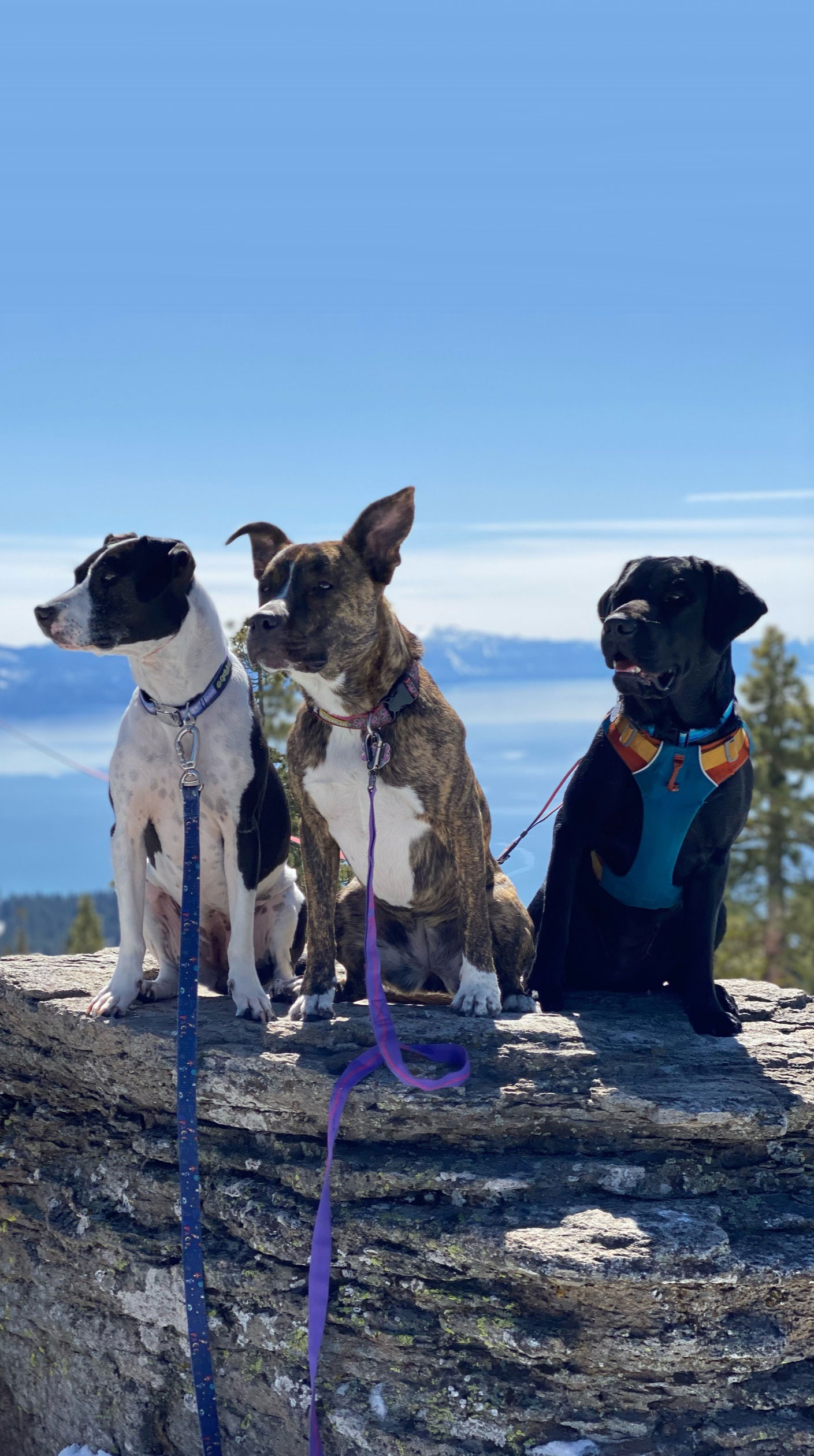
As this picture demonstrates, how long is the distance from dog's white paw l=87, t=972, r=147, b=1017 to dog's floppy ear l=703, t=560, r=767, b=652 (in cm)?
290

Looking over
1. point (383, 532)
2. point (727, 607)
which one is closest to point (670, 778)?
point (727, 607)

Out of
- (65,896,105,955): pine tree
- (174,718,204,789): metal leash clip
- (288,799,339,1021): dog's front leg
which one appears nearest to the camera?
(174,718,204,789): metal leash clip

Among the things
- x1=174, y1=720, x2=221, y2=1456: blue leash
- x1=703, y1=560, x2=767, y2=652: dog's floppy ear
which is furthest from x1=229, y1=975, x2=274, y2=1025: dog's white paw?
x1=703, y1=560, x2=767, y2=652: dog's floppy ear

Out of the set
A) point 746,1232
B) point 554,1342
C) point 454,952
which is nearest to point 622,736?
point 454,952

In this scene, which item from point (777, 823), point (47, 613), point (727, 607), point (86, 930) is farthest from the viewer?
point (86, 930)

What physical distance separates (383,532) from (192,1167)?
101 inches

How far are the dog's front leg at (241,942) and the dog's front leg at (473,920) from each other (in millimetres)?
866

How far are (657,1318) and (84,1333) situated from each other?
2.63 metres

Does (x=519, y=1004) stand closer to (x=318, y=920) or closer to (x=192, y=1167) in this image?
(x=318, y=920)

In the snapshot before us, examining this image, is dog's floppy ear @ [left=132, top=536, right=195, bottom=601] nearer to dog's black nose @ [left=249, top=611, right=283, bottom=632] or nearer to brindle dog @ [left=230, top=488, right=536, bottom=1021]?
brindle dog @ [left=230, top=488, right=536, bottom=1021]

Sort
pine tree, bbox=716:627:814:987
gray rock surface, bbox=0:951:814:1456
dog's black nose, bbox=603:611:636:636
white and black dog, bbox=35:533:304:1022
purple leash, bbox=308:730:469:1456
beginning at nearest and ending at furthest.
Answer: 1. gray rock surface, bbox=0:951:814:1456
2. purple leash, bbox=308:730:469:1456
3. dog's black nose, bbox=603:611:636:636
4. white and black dog, bbox=35:533:304:1022
5. pine tree, bbox=716:627:814:987

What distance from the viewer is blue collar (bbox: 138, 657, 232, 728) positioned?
15.8 ft

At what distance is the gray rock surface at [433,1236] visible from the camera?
3.91 metres

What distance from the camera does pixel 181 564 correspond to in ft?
15.3
